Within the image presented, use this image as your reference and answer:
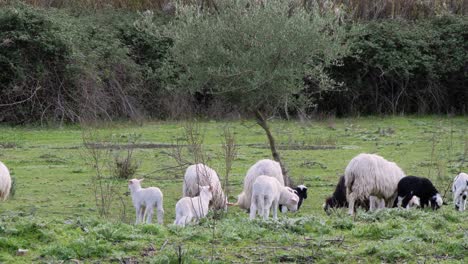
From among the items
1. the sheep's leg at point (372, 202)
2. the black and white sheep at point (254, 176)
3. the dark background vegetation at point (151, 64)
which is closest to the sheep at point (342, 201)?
the sheep's leg at point (372, 202)

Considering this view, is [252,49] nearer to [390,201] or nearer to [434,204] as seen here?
[390,201]

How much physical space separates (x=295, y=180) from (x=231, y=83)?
2626 mm

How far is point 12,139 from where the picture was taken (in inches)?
1100

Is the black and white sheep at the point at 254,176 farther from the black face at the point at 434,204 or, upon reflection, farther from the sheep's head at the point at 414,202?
the black face at the point at 434,204

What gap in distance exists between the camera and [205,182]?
15.1 meters

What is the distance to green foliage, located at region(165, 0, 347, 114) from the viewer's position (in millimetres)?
19656

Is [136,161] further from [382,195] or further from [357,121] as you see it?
[357,121]

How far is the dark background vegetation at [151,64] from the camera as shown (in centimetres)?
3256

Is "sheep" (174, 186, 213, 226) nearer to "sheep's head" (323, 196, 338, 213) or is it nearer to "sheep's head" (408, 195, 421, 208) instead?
"sheep's head" (323, 196, 338, 213)

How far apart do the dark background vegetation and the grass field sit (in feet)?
5.75

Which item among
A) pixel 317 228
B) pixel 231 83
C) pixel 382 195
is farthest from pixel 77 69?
pixel 317 228

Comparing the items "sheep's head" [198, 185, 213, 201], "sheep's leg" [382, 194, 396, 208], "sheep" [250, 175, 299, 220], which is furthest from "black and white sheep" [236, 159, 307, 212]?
"sheep's head" [198, 185, 213, 201]

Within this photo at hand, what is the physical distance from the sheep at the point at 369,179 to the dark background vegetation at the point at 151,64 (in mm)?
13624

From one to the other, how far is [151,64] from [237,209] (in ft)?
65.6
